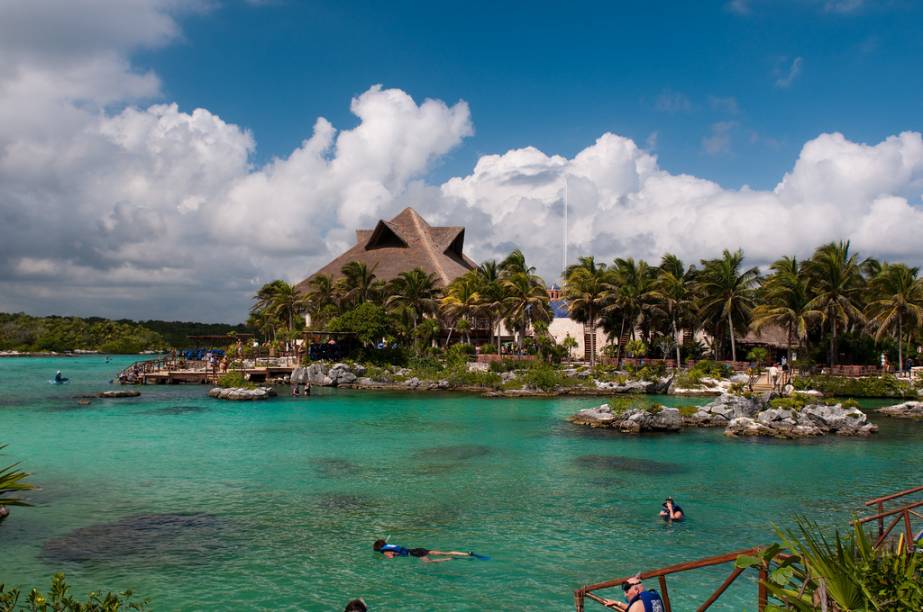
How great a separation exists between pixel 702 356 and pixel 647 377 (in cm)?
1407

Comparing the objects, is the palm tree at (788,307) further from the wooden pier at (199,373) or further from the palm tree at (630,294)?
the wooden pier at (199,373)

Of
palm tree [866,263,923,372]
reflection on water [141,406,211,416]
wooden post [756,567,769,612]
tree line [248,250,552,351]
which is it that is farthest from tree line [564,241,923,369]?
wooden post [756,567,769,612]

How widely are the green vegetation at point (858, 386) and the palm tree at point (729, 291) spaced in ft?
30.0

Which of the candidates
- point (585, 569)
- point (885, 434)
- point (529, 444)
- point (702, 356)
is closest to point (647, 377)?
point (702, 356)

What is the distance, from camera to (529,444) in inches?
1007

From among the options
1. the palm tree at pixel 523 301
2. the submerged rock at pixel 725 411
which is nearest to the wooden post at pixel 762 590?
the submerged rock at pixel 725 411

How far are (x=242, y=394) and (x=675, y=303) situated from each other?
34.1m

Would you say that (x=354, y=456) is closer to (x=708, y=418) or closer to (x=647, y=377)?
(x=708, y=418)

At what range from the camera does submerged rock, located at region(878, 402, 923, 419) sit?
111 ft

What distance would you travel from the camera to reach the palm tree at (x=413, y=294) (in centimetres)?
5975

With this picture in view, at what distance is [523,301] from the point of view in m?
52.5

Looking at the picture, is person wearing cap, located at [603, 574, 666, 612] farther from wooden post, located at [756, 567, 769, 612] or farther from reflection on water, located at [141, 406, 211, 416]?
reflection on water, located at [141, 406, 211, 416]

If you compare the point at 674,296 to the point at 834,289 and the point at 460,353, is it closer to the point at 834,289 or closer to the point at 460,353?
the point at 834,289

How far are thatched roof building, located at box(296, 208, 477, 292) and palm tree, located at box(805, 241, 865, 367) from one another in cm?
3396
